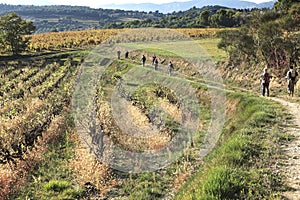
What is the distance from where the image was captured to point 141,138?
1820 cm

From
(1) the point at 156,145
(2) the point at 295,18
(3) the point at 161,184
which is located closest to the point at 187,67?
(2) the point at 295,18

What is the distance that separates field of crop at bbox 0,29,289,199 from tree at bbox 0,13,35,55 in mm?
19135

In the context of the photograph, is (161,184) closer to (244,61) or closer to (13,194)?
(13,194)

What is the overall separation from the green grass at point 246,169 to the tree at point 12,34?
44.0 m

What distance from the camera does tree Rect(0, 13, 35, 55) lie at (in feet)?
170

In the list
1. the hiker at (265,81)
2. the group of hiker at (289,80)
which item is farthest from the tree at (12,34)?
the group of hiker at (289,80)

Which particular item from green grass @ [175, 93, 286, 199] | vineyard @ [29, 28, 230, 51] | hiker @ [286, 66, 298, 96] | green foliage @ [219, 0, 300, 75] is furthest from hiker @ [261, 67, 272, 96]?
vineyard @ [29, 28, 230, 51]

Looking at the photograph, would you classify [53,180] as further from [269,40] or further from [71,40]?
[71,40]

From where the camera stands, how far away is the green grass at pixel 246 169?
8.58 metres

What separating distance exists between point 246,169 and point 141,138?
28.7 ft

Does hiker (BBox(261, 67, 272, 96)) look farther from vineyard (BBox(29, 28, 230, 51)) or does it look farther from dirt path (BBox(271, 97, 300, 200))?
vineyard (BBox(29, 28, 230, 51))

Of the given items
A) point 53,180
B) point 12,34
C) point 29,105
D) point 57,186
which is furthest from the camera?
point 12,34

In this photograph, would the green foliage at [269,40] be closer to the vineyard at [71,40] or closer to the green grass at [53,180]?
the green grass at [53,180]

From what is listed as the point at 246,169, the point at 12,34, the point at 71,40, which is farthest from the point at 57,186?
the point at 71,40
